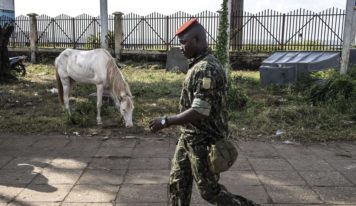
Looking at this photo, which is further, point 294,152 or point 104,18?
point 104,18

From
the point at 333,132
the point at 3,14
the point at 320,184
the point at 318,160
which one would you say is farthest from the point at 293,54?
the point at 3,14

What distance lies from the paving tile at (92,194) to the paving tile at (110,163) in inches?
29.1

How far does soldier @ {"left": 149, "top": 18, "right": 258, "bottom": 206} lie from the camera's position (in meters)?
3.00

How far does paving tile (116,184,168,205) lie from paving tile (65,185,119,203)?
0.10 metres

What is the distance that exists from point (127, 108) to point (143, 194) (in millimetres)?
3262

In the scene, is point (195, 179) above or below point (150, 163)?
above

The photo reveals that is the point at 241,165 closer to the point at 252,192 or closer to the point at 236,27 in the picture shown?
the point at 252,192

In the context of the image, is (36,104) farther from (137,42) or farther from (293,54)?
(137,42)

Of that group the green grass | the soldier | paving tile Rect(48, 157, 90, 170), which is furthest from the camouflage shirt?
the green grass

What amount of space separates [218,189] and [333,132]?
4757mm

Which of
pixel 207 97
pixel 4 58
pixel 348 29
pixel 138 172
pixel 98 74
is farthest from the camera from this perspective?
pixel 4 58

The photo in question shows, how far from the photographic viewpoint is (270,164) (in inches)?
227

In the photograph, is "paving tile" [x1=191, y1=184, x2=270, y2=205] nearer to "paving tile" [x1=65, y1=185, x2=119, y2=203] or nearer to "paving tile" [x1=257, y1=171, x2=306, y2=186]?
"paving tile" [x1=257, y1=171, x2=306, y2=186]

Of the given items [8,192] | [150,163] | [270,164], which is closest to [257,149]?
[270,164]
